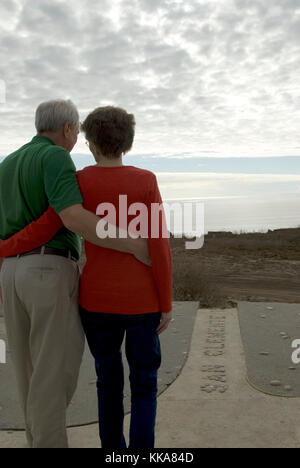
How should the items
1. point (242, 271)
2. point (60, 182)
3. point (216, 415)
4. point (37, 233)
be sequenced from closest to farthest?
point (60, 182)
point (37, 233)
point (216, 415)
point (242, 271)

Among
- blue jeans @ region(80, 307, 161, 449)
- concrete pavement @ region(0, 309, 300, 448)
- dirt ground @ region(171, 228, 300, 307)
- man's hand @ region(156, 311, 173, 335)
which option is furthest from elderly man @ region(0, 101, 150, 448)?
dirt ground @ region(171, 228, 300, 307)

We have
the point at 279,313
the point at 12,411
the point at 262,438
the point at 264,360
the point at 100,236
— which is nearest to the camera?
the point at 100,236

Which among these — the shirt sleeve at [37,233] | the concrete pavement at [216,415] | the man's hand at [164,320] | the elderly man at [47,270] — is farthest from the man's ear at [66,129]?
the concrete pavement at [216,415]

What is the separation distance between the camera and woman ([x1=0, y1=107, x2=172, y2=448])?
202cm

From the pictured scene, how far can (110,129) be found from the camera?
6.63 ft

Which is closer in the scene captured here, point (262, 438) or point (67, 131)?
point (67, 131)

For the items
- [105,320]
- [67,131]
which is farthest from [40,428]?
[67,131]

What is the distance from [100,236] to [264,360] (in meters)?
2.52

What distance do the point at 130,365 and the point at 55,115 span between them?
1.13m

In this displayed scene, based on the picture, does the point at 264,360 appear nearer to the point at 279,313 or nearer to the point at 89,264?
the point at 279,313

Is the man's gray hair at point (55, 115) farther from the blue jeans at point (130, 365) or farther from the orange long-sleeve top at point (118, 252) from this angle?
the blue jeans at point (130, 365)

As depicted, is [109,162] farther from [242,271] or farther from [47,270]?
[242,271]

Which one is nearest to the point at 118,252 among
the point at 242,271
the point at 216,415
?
the point at 216,415

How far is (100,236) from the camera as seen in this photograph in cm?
201
